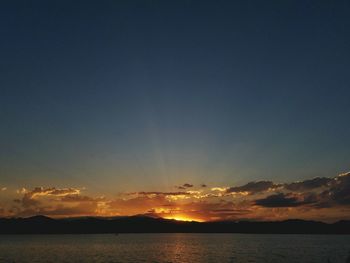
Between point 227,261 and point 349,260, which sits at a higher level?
point 227,261

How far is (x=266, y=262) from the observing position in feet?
428

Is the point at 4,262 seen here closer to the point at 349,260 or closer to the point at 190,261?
the point at 190,261

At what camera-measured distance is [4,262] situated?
128 m

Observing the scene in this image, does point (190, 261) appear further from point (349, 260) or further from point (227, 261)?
point (349, 260)

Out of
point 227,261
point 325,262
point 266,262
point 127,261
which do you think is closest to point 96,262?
point 127,261

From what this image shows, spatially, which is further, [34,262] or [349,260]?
[34,262]

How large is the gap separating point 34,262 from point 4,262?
8854mm

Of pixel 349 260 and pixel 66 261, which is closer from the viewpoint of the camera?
pixel 349 260

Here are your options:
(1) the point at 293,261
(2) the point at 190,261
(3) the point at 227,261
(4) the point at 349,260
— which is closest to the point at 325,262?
(1) the point at 293,261

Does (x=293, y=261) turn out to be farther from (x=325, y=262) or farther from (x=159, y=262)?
(x=159, y=262)

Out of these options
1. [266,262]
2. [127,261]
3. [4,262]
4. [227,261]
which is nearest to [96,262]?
[127,261]

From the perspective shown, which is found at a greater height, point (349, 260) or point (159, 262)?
point (159, 262)

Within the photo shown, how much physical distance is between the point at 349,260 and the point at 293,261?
6850 centimetres

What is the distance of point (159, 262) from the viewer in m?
130
